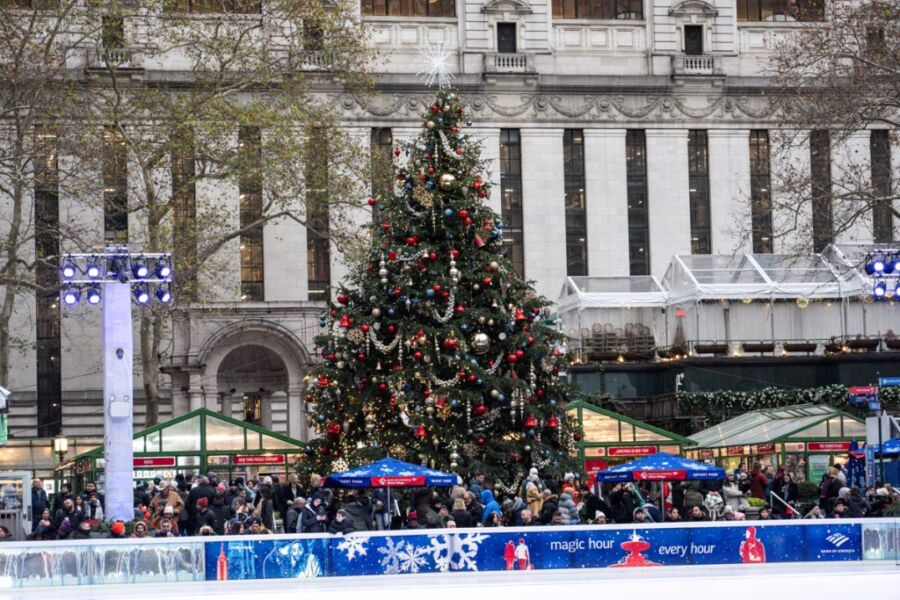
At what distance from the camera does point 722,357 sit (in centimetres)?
4809

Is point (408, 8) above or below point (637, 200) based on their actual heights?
above

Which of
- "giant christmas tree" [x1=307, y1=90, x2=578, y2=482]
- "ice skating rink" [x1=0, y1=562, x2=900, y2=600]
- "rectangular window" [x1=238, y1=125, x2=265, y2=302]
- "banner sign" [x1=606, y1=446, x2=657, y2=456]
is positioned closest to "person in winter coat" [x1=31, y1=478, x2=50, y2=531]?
"giant christmas tree" [x1=307, y1=90, x2=578, y2=482]

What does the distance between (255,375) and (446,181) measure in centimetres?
2805

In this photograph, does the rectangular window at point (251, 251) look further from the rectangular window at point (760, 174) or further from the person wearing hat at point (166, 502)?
the person wearing hat at point (166, 502)

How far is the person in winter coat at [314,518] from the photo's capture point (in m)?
23.4

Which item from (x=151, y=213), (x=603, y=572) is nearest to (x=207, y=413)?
(x=151, y=213)

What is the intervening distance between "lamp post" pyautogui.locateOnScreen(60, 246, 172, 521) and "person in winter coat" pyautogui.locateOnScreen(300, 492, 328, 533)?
3580mm

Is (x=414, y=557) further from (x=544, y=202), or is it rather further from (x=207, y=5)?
(x=544, y=202)

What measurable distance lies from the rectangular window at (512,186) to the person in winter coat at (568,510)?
117 feet

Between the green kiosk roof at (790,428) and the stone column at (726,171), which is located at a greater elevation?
the stone column at (726,171)

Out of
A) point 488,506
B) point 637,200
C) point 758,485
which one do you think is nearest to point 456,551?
point 488,506

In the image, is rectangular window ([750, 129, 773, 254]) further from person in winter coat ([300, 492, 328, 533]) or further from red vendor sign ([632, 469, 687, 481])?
person in winter coat ([300, 492, 328, 533])

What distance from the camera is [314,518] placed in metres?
23.5

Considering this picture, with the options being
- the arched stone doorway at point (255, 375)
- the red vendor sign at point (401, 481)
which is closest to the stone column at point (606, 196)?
the arched stone doorway at point (255, 375)
